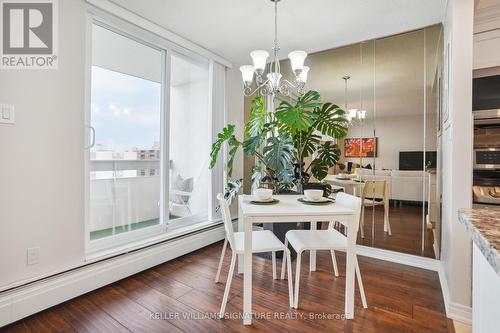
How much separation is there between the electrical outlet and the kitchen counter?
2393 millimetres

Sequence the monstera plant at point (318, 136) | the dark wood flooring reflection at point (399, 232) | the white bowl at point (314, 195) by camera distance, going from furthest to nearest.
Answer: the monstera plant at point (318, 136) < the dark wood flooring reflection at point (399, 232) < the white bowl at point (314, 195)

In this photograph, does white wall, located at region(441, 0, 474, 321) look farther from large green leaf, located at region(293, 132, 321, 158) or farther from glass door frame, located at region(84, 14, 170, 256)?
glass door frame, located at region(84, 14, 170, 256)

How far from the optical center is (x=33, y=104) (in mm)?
1771

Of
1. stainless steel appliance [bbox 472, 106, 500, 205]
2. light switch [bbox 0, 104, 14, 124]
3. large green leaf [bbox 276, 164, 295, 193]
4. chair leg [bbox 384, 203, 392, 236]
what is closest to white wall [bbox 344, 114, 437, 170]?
chair leg [bbox 384, 203, 392, 236]

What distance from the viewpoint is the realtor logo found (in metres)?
1.74

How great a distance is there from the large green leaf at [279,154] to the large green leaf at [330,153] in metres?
0.54

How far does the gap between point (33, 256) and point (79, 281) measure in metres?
0.39

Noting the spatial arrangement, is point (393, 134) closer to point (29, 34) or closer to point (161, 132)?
point (161, 132)

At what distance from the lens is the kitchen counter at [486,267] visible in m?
0.53

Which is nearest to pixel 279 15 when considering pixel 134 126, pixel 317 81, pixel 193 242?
pixel 317 81

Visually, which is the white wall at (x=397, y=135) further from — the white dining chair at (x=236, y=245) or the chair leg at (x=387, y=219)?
the white dining chair at (x=236, y=245)

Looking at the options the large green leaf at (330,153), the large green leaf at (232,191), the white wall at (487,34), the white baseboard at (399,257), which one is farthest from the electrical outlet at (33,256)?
the white wall at (487,34)

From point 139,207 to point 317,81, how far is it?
8.42 feet

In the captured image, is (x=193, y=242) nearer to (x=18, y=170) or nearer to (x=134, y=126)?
(x=134, y=126)
